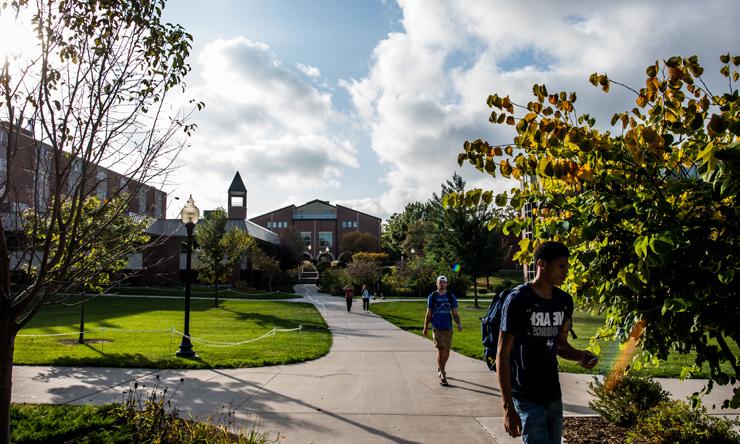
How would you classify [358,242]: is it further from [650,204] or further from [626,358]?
[650,204]

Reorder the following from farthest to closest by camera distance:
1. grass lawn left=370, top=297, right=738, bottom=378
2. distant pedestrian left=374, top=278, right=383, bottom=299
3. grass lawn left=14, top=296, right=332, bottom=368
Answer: distant pedestrian left=374, top=278, right=383, bottom=299 < grass lawn left=14, top=296, right=332, bottom=368 < grass lawn left=370, top=297, right=738, bottom=378

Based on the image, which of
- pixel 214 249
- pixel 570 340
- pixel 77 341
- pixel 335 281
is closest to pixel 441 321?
pixel 570 340

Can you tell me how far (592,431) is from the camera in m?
5.29

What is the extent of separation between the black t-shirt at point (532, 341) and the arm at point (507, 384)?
0.09 meters

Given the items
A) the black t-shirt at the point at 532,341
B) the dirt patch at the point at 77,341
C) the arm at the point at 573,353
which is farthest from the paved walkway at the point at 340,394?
the dirt patch at the point at 77,341

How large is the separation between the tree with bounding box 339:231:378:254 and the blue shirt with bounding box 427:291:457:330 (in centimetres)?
5989

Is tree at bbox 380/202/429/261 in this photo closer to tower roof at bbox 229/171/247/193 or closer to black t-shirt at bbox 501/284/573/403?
tower roof at bbox 229/171/247/193

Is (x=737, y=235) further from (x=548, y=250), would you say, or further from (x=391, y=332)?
(x=391, y=332)

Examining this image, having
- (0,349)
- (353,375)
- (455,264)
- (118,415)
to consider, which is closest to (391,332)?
(353,375)

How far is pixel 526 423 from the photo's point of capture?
322 centimetres

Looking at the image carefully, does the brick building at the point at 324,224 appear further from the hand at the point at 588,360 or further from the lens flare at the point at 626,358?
the hand at the point at 588,360

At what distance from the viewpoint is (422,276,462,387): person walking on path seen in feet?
26.5

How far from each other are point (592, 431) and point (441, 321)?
324 centimetres

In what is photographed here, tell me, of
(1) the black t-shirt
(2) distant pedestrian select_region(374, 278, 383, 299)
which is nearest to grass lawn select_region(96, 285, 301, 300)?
(2) distant pedestrian select_region(374, 278, 383, 299)
